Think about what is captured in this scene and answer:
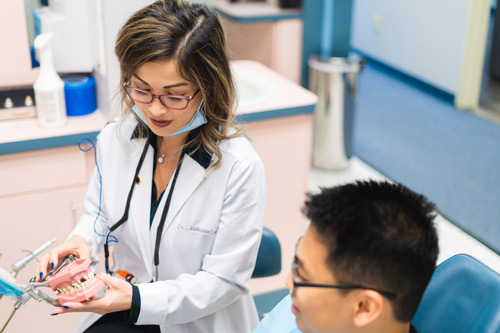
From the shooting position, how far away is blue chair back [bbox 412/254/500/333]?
3.90 ft

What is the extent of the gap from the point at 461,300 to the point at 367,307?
0.31 m

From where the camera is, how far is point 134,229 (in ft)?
4.99

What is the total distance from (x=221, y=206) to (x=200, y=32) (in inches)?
15.9

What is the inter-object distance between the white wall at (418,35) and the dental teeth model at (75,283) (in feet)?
12.7

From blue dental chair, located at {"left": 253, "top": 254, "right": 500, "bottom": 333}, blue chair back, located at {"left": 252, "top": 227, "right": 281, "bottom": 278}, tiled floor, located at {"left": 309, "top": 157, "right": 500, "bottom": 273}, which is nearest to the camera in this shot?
blue dental chair, located at {"left": 253, "top": 254, "right": 500, "bottom": 333}

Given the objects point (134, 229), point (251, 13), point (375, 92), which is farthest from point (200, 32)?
point (375, 92)

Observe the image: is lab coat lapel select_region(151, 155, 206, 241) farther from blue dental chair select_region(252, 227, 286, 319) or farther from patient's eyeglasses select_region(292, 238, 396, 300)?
patient's eyeglasses select_region(292, 238, 396, 300)

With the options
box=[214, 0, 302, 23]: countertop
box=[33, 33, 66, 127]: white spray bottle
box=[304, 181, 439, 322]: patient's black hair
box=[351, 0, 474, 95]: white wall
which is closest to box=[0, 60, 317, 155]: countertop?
box=[33, 33, 66, 127]: white spray bottle

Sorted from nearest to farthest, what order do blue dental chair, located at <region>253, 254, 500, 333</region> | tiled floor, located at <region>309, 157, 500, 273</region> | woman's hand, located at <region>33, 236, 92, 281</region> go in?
A: blue dental chair, located at <region>253, 254, 500, 333</region> → woman's hand, located at <region>33, 236, 92, 281</region> → tiled floor, located at <region>309, 157, 500, 273</region>

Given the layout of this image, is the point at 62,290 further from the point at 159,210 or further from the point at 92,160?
the point at 92,160

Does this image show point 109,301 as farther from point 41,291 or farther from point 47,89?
point 47,89

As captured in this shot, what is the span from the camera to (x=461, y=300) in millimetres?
1247

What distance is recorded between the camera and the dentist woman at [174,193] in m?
1.36

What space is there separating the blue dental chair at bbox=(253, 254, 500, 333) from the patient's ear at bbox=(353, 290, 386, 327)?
10.7 inches
